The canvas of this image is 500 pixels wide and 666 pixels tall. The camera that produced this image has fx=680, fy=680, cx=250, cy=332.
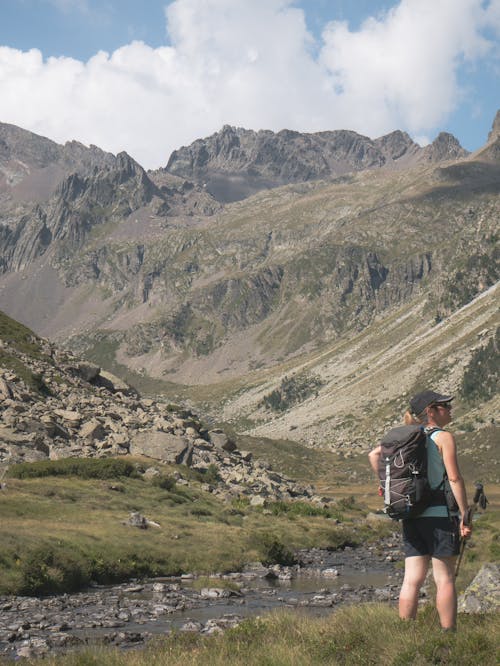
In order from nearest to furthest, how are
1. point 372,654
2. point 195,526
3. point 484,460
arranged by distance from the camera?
point 372,654 → point 195,526 → point 484,460

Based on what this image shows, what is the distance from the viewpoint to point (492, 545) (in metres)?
34.4

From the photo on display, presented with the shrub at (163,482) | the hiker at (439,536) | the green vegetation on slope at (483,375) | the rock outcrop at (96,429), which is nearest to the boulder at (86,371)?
the rock outcrop at (96,429)

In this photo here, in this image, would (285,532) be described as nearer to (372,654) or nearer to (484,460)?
(372,654)

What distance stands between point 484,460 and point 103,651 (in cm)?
11171

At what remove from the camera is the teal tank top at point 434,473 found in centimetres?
1210

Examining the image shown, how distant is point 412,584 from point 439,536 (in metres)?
1.09

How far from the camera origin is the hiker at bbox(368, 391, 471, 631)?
11805mm

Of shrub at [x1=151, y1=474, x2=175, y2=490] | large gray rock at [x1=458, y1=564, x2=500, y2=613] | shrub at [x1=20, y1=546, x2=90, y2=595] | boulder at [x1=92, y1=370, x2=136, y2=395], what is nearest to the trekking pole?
large gray rock at [x1=458, y1=564, x2=500, y2=613]

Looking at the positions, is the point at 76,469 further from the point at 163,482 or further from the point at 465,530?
the point at 465,530

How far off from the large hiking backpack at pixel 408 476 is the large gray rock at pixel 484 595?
4.27 metres

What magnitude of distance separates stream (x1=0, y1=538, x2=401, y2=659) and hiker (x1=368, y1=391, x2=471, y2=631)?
6.93 m

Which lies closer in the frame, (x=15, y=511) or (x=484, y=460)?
(x=15, y=511)

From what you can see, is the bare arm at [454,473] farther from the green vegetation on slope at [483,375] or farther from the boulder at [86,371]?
the green vegetation on slope at [483,375]

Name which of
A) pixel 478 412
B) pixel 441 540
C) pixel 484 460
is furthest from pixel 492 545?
pixel 478 412
